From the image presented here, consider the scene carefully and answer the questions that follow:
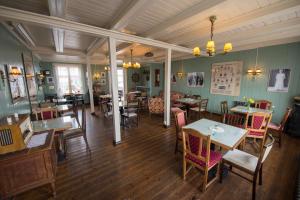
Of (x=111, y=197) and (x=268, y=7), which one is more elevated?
(x=268, y=7)

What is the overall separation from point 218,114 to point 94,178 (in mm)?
5550

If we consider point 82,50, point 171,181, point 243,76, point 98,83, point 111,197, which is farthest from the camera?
point 98,83

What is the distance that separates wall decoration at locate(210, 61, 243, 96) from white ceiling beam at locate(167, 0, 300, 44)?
272 centimetres

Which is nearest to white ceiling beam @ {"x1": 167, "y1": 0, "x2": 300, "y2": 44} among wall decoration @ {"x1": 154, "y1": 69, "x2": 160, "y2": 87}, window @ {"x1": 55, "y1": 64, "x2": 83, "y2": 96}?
wall decoration @ {"x1": 154, "y1": 69, "x2": 160, "y2": 87}

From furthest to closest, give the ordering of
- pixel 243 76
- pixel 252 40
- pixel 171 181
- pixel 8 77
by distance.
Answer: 1. pixel 243 76
2. pixel 252 40
3. pixel 8 77
4. pixel 171 181

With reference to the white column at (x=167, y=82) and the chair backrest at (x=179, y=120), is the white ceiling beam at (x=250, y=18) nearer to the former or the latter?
the white column at (x=167, y=82)

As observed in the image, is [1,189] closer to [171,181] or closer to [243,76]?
[171,181]

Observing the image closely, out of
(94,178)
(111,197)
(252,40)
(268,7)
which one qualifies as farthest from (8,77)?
(252,40)

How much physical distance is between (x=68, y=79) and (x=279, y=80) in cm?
1068

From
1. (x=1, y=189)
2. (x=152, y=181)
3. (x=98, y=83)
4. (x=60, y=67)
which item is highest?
(x=60, y=67)

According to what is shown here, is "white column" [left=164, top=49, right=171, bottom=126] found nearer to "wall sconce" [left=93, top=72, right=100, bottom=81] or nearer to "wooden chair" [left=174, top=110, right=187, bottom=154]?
"wooden chair" [left=174, top=110, right=187, bottom=154]

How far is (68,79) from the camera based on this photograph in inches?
336

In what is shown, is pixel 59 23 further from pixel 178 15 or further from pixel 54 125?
pixel 178 15

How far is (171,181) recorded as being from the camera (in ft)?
6.92
